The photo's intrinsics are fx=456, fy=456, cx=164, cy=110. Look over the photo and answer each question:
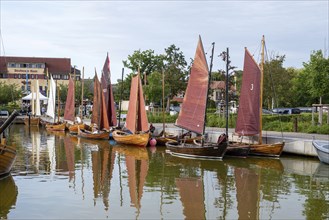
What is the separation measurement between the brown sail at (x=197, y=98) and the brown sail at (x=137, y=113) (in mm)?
5897

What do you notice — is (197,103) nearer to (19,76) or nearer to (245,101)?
(245,101)

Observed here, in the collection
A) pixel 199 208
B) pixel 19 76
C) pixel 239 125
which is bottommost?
pixel 199 208

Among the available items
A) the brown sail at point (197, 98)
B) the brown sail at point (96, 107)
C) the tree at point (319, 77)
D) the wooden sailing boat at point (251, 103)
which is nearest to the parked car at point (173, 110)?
the brown sail at point (96, 107)

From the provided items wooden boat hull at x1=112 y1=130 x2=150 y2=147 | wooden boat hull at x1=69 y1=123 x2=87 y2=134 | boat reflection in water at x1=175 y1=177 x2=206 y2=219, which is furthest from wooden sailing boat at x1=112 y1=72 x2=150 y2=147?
boat reflection in water at x1=175 y1=177 x2=206 y2=219

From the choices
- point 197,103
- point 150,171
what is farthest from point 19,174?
point 197,103

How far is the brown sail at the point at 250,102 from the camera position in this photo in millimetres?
30375

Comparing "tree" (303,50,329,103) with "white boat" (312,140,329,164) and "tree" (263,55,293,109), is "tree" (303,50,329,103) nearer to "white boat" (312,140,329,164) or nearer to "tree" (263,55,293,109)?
"tree" (263,55,293,109)

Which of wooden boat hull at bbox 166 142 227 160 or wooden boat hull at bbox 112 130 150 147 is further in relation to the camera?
wooden boat hull at bbox 112 130 150 147

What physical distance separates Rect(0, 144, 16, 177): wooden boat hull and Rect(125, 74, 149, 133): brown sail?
16486 millimetres

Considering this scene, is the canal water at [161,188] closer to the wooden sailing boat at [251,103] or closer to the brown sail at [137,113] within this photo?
the wooden sailing boat at [251,103]

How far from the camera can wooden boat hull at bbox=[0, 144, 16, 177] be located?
64.1 feet

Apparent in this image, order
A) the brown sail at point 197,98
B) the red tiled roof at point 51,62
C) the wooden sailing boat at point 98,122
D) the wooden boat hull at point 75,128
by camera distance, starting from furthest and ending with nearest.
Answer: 1. the red tiled roof at point 51,62
2. the wooden boat hull at point 75,128
3. the wooden sailing boat at point 98,122
4. the brown sail at point 197,98

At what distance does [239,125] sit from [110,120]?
17508 mm

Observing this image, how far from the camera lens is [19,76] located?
354 ft
